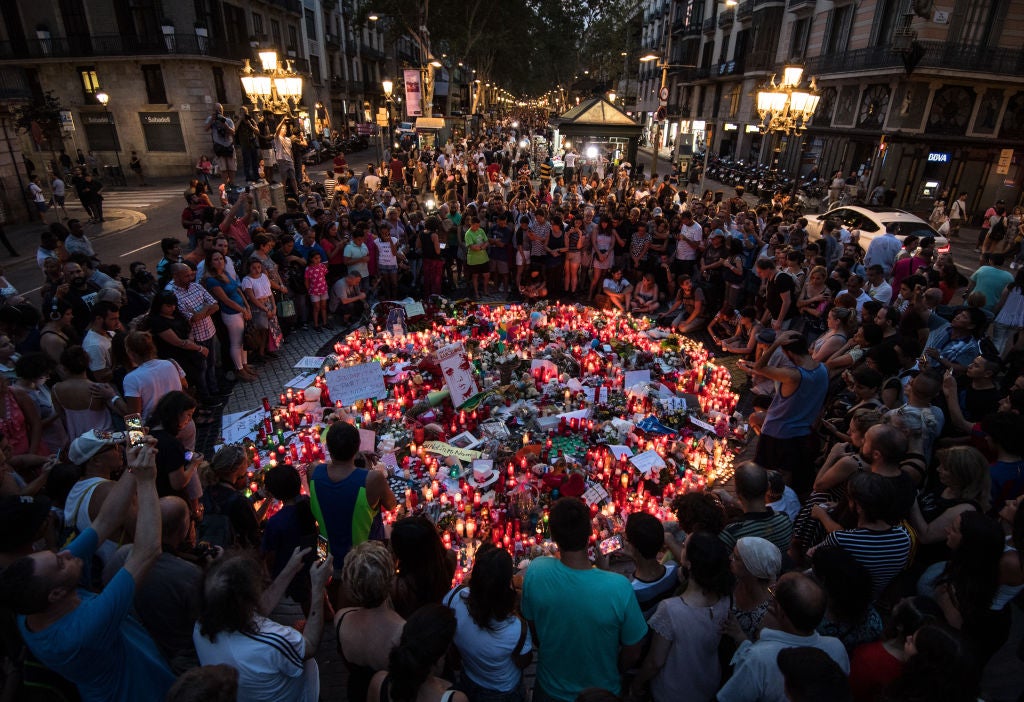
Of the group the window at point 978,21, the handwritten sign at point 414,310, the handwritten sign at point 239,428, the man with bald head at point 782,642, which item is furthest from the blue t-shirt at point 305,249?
the window at point 978,21

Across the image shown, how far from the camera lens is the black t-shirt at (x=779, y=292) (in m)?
8.16

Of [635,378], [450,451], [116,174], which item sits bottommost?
[450,451]

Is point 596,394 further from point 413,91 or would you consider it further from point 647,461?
point 413,91

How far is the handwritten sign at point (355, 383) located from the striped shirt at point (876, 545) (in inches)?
217

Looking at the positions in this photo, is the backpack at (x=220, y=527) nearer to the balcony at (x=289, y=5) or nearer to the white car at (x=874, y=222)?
the white car at (x=874, y=222)

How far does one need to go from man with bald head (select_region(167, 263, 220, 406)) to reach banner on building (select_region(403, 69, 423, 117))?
23.5 metres

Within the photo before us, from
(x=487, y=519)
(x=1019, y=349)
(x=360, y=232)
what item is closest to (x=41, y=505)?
(x=487, y=519)

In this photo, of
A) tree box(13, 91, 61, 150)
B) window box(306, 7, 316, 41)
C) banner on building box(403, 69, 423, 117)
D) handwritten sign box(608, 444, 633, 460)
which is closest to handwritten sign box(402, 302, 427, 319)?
handwritten sign box(608, 444, 633, 460)

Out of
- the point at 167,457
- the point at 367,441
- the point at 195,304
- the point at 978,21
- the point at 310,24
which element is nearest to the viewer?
the point at 167,457

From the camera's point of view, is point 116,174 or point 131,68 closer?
point 116,174

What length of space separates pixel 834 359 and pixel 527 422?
380cm

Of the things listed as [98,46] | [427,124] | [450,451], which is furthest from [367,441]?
[98,46]

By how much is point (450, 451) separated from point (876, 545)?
424 centimetres

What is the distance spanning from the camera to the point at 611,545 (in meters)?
5.00
